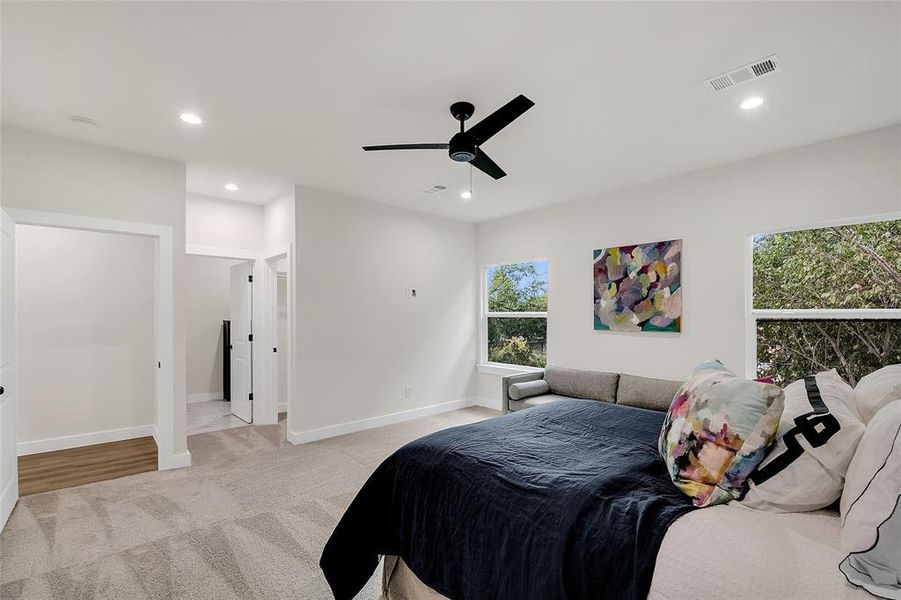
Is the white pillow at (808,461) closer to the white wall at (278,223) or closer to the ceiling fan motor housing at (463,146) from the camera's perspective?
the ceiling fan motor housing at (463,146)

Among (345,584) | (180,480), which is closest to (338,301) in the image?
(180,480)

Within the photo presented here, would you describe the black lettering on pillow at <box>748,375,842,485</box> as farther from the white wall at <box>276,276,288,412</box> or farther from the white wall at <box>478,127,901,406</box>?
the white wall at <box>276,276,288,412</box>

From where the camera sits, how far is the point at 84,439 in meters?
4.41

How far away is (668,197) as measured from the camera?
4273 mm

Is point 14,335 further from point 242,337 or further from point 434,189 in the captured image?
point 434,189

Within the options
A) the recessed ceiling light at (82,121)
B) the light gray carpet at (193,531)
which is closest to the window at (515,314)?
the light gray carpet at (193,531)

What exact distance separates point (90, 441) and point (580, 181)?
18.6 ft

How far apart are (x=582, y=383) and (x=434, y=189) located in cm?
260

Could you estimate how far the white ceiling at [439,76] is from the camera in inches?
78.4

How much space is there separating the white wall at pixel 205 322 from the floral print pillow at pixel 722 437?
6.34m

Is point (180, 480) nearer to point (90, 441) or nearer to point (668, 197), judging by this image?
point (90, 441)

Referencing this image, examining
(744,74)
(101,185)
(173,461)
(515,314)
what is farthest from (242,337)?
(744,74)

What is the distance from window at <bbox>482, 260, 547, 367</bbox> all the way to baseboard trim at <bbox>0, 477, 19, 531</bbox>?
190 inches

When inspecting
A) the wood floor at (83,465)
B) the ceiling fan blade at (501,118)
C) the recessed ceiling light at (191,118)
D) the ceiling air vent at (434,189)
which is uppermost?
the recessed ceiling light at (191,118)
